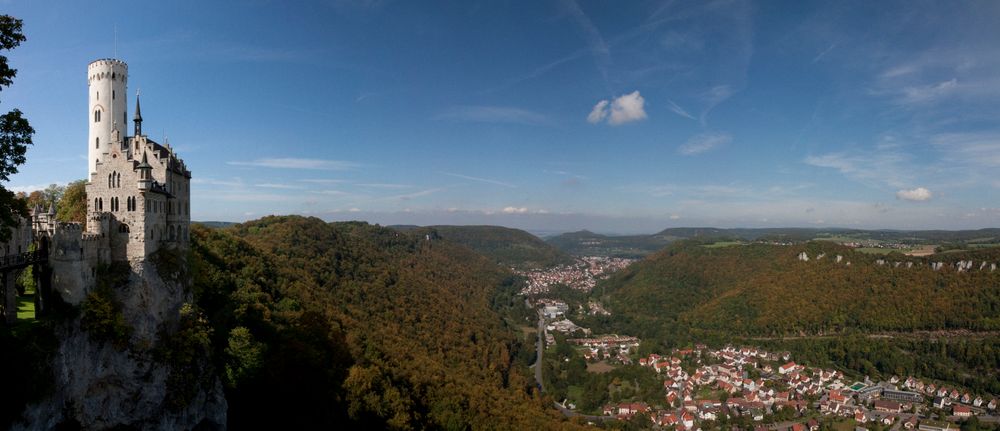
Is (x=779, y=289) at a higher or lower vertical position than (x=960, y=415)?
higher

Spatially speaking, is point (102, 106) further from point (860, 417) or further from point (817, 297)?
point (817, 297)

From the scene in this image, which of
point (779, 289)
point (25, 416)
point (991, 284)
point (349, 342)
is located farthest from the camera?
point (779, 289)

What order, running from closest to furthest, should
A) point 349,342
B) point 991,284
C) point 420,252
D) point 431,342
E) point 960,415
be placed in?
point 349,342, point 431,342, point 960,415, point 991,284, point 420,252

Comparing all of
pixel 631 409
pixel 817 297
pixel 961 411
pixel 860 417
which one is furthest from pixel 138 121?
pixel 817 297

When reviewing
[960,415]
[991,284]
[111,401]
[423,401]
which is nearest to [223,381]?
[111,401]

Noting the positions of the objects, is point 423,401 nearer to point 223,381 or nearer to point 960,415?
point 223,381

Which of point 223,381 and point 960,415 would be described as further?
point 960,415
